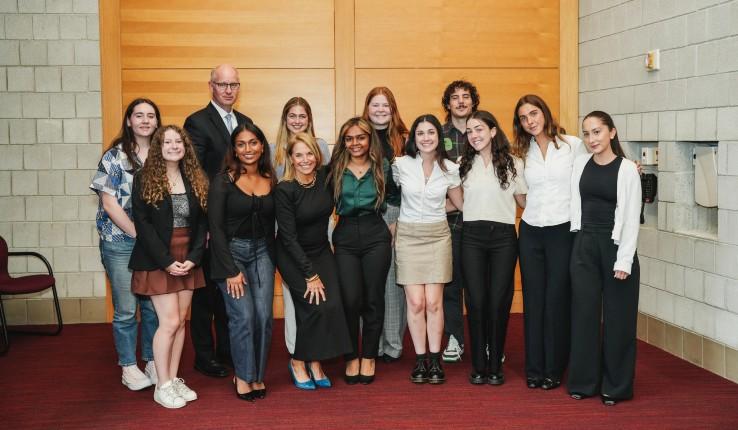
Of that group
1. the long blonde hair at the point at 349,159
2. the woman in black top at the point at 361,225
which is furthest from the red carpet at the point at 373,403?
the long blonde hair at the point at 349,159

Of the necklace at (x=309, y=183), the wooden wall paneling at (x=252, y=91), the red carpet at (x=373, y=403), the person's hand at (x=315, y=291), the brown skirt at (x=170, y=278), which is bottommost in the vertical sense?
the red carpet at (x=373, y=403)

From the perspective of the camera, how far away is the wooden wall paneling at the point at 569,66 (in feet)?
20.9

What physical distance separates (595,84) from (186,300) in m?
3.61

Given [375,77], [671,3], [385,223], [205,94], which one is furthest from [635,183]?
[205,94]

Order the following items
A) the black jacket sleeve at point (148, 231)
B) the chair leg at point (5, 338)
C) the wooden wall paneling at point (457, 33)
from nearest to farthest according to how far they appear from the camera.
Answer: the black jacket sleeve at point (148, 231), the chair leg at point (5, 338), the wooden wall paneling at point (457, 33)

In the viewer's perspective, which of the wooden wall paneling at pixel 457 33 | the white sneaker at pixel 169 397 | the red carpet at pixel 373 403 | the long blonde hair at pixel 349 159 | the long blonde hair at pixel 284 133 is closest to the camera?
the red carpet at pixel 373 403

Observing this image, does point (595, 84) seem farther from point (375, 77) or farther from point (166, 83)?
point (166, 83)

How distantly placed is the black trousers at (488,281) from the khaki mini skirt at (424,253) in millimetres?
123

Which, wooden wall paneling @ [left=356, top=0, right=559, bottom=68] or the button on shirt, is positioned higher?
wooden wall paneling @ [left=356, top=0, right=559, bottom=68]

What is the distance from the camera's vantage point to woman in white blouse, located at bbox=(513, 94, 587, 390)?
4.22 metres

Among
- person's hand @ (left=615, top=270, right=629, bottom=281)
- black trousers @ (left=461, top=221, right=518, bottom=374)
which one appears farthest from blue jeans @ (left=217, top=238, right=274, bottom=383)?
person's hand @ (left=615, top=270, right=629, bottom=281)

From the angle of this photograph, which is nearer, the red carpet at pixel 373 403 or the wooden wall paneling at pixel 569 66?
the red carpet at pixel 373 403

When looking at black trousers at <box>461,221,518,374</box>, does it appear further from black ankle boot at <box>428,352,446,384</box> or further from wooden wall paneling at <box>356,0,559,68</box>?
wooden wall paneling at <box>356,0,559,68</box>

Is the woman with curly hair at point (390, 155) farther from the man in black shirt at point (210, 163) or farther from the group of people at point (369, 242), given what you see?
the man in black shirt at point (210, 163)
